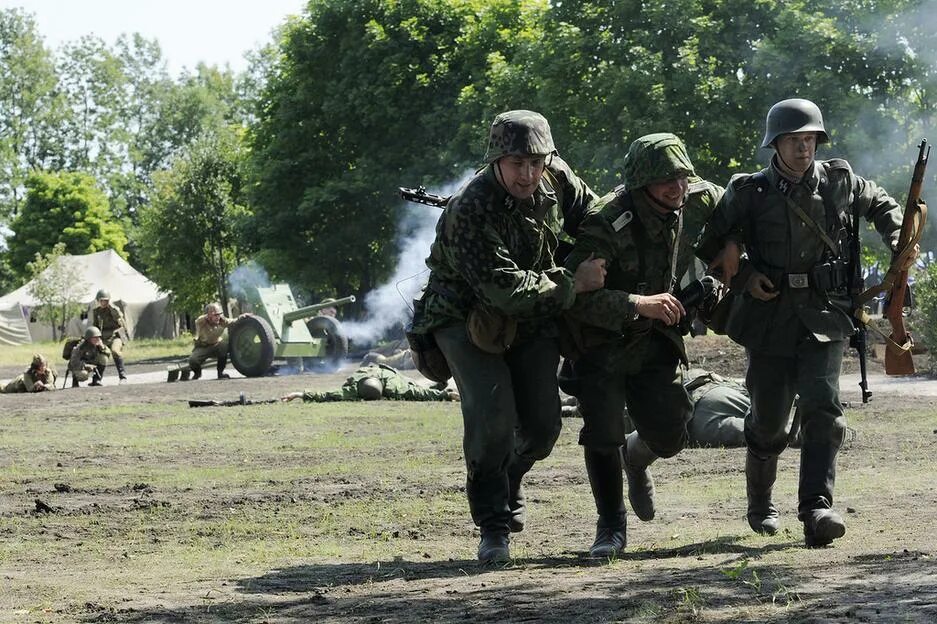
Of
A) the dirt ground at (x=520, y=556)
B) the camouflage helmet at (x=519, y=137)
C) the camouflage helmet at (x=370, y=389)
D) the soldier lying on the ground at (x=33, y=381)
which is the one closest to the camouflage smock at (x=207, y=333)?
the soldier lying on the ground at (x=33, y=381)

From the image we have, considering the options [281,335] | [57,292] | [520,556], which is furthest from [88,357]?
[57,292]

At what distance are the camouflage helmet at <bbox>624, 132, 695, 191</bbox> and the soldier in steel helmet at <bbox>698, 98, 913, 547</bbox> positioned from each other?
51 centimetres

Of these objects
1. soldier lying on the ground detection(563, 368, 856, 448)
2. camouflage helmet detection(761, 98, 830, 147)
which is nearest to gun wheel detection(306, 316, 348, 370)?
soldier lying on the ground detection(563, 368, 856, 448)

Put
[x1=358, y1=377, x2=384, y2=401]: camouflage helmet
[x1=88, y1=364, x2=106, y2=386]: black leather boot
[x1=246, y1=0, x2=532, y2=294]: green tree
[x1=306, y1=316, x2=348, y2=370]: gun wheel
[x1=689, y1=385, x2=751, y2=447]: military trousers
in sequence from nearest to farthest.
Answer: [x1=689, y1=385, x2=751, y2=447]: military trousers
[x1=358, y1=377, x2=384, y2=401]: camouflage helmet
[x1=88, y1=364, x2=106, y2=386]: black leather boot
[x1=306, y1=316, x2=348, y2=370]: gun wheel
[x1=246, y1=0, x2=532, y2=294]: green tree

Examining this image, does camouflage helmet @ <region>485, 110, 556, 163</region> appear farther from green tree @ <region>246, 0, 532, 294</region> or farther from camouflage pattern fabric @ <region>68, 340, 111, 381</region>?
green tree @ <region>246, 0, 532, 294</region>

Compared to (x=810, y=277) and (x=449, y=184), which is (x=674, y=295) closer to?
(x=810, y=277)

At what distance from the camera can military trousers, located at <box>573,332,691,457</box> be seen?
6.86 m

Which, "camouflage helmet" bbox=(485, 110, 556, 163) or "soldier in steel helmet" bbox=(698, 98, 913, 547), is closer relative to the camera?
"camouflage helmet" bbox=(485, 110, 556, 163)

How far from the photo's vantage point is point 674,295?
23.0 feet

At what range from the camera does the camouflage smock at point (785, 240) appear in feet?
22.8

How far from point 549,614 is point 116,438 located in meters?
10.7

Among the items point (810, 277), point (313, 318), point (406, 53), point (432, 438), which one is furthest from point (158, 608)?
point (406, 53)

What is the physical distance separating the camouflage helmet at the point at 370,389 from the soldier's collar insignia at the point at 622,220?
13.2 m

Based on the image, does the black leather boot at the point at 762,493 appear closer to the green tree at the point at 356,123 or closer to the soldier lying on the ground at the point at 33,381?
the soldier lying on the ground at the point at 33,381
